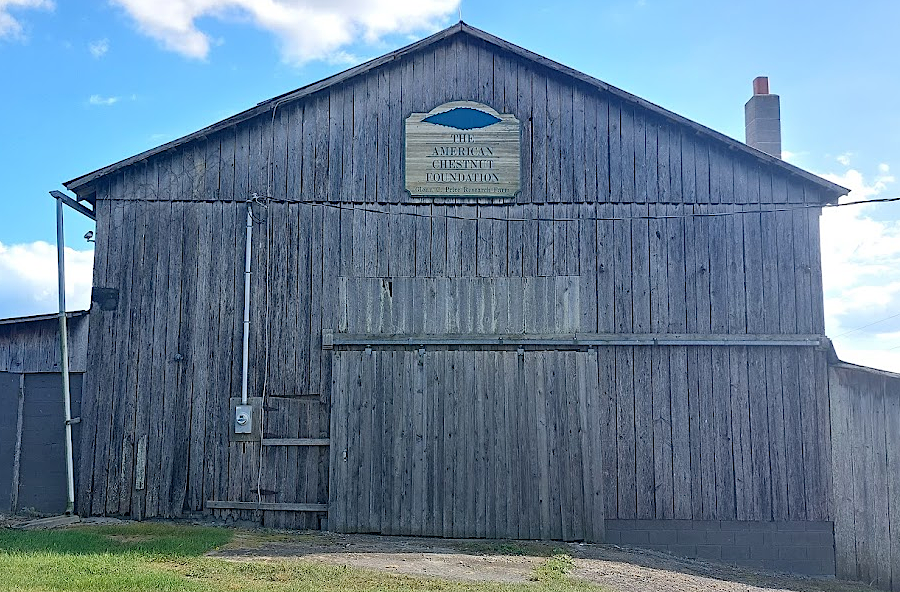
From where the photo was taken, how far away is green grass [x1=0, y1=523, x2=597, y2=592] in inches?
320

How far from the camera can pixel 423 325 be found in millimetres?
12398

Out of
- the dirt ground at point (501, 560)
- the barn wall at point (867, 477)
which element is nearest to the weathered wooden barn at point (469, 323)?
the barn wall at point (867, 477)

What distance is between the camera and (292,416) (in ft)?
40.3

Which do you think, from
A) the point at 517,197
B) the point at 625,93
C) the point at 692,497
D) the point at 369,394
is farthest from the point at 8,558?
the point at 625,93

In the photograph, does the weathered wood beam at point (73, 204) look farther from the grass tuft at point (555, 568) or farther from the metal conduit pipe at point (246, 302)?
the grass tuft at point (555, 568)

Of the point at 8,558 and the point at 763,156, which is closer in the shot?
the point at 8,558

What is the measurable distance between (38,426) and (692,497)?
1004cm

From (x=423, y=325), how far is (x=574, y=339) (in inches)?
91.4

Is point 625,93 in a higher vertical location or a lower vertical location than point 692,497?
higher

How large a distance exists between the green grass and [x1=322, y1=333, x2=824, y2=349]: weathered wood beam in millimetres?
3249

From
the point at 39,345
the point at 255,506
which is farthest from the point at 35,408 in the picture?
the point at 255,506

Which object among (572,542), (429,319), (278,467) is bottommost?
(572,542)

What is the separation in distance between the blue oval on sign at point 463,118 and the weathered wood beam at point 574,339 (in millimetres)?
3330

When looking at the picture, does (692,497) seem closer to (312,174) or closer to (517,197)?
(517,197)
